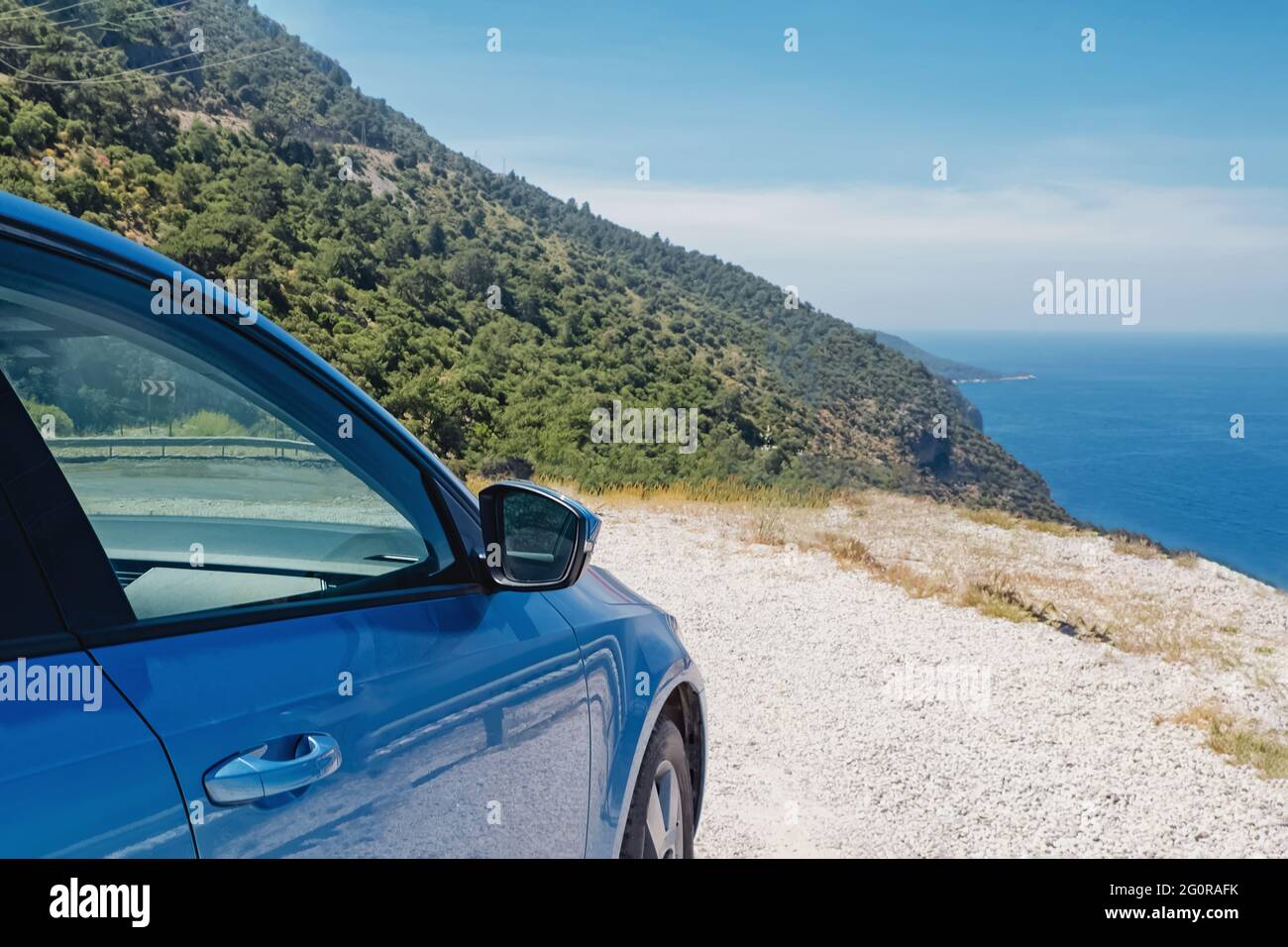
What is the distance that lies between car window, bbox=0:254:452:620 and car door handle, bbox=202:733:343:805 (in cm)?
27

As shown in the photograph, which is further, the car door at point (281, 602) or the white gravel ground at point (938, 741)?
the white gravel ground at point (938, 741)

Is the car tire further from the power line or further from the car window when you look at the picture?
the power line

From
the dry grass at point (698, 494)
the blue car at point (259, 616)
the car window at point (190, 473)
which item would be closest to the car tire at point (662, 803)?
the blue car at point (259, 616)

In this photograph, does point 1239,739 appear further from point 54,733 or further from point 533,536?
point 54,733

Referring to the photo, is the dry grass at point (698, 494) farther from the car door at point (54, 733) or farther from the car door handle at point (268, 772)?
the car door at point (54, 733)

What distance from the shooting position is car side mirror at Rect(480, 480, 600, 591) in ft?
6.35

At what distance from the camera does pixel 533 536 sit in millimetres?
2275

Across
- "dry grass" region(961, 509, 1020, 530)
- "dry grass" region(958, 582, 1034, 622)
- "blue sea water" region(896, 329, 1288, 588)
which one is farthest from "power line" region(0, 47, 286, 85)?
"dry grass" region(958, 582, 1034, 622)

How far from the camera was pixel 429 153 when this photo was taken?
71938 mm

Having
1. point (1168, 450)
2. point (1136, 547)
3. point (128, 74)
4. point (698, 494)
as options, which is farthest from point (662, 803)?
point (1168, 450)

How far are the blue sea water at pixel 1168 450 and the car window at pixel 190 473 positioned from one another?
1323 cm

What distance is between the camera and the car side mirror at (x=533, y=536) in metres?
1.94

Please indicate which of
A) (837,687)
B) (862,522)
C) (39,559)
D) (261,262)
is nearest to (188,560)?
(39,559)

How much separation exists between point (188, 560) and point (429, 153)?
2957 inches
